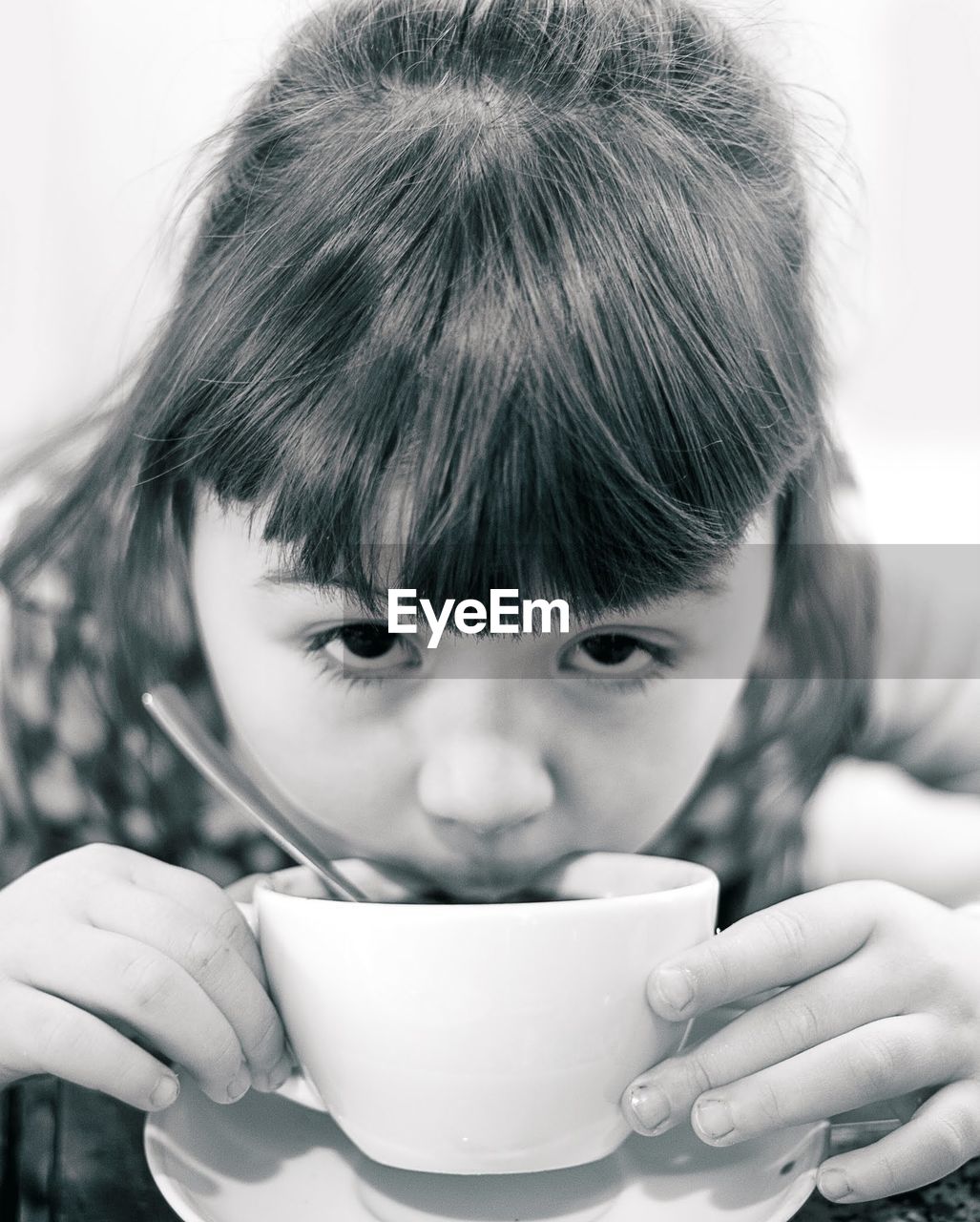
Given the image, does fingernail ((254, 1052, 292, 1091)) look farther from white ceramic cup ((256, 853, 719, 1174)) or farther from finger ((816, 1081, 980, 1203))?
finger ((816, 1081, 980, 1203))

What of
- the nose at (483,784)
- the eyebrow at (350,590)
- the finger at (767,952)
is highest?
the eyebrow at (350,590)

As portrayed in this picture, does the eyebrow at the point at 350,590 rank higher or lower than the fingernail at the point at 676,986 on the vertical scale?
higher

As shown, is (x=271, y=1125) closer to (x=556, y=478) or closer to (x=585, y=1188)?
(x=585, y=1188)

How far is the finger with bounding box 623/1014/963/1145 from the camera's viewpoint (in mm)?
296

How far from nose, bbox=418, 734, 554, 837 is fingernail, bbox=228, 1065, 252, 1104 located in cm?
9

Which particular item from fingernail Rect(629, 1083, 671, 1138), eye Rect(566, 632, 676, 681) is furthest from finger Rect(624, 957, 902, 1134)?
eye Rect(566, 632, 676, 681)

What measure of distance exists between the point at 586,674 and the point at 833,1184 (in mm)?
146

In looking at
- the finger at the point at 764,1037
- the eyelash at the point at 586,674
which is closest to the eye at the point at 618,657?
the eyelash at the point at 586,674

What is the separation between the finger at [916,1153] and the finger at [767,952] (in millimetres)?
43

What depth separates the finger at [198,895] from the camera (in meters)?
0.30

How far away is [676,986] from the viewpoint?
28cm

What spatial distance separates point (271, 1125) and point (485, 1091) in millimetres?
78

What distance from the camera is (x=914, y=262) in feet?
1.36

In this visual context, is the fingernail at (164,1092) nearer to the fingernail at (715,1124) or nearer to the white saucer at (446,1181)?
the white saucer at (446,1181)
